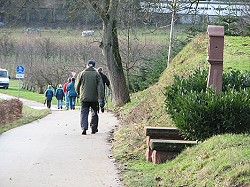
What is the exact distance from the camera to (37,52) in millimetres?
69500

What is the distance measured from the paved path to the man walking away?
377mm

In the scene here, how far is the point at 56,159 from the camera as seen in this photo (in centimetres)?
1212

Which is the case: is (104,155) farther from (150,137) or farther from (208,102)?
(208,102)

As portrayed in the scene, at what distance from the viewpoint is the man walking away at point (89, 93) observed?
53.6 ft

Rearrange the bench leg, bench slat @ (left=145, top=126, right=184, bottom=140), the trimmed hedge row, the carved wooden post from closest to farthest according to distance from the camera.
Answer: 1. the bench leg
2. the carved wooden post
3. bench slat @ (left=145, top=126, right=184, bottom=140)
4. the trimmed hedge row

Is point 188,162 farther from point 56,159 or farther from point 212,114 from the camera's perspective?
point 56,159

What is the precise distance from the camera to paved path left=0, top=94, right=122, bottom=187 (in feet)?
33.1

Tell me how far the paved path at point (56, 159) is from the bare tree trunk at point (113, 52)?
11008 mm

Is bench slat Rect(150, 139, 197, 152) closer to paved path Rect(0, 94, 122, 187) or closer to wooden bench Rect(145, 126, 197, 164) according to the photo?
wooden bench Rect(145, 126, 197, 164)

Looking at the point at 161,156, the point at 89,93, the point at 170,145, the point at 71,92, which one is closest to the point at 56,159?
the point at 161,156

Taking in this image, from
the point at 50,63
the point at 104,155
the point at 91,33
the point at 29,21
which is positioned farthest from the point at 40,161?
the point at 50,63

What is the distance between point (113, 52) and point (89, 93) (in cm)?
1254

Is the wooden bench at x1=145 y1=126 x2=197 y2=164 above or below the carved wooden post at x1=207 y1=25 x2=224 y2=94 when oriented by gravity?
below

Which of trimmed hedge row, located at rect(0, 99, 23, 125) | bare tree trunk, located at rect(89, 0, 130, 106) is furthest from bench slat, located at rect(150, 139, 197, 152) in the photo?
bare tree trunk, located at rect(89, 0, 130, 106)
